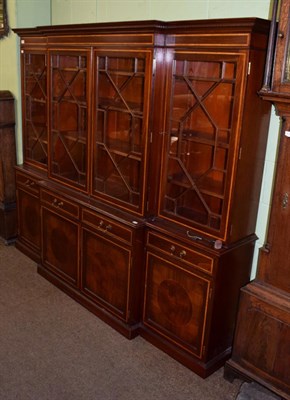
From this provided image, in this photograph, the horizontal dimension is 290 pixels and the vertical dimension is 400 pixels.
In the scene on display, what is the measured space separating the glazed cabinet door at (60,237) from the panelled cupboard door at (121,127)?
31 cm

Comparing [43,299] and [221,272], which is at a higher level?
[221,272]

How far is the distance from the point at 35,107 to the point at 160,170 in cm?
144

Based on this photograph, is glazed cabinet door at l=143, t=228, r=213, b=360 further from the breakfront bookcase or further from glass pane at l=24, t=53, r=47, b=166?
glass pane at l=24, t=53, r=47, b=166

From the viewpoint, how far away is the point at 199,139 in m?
2.20

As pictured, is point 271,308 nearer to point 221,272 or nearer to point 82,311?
point 221,272

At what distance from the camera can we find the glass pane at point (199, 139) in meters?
2.10

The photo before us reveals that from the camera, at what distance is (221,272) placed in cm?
219

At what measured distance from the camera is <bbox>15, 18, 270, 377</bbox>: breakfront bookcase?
2.08 meters

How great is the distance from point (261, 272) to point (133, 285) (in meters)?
0.77

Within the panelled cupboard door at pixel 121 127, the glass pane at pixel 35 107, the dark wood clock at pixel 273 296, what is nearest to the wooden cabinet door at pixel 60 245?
the panelled cupboard door at pixel 121 127

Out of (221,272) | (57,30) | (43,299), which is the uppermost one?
(57,30)

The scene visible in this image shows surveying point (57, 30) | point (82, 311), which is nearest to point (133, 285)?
point (82, 311)

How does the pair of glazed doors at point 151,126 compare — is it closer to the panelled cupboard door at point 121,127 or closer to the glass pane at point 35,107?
the panelled cupboard door at point 121,127

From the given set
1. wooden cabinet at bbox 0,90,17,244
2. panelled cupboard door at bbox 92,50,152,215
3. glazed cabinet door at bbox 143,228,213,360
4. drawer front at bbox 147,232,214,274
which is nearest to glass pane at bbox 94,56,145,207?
panelled cupboard door at bbox 92,50,152,215
